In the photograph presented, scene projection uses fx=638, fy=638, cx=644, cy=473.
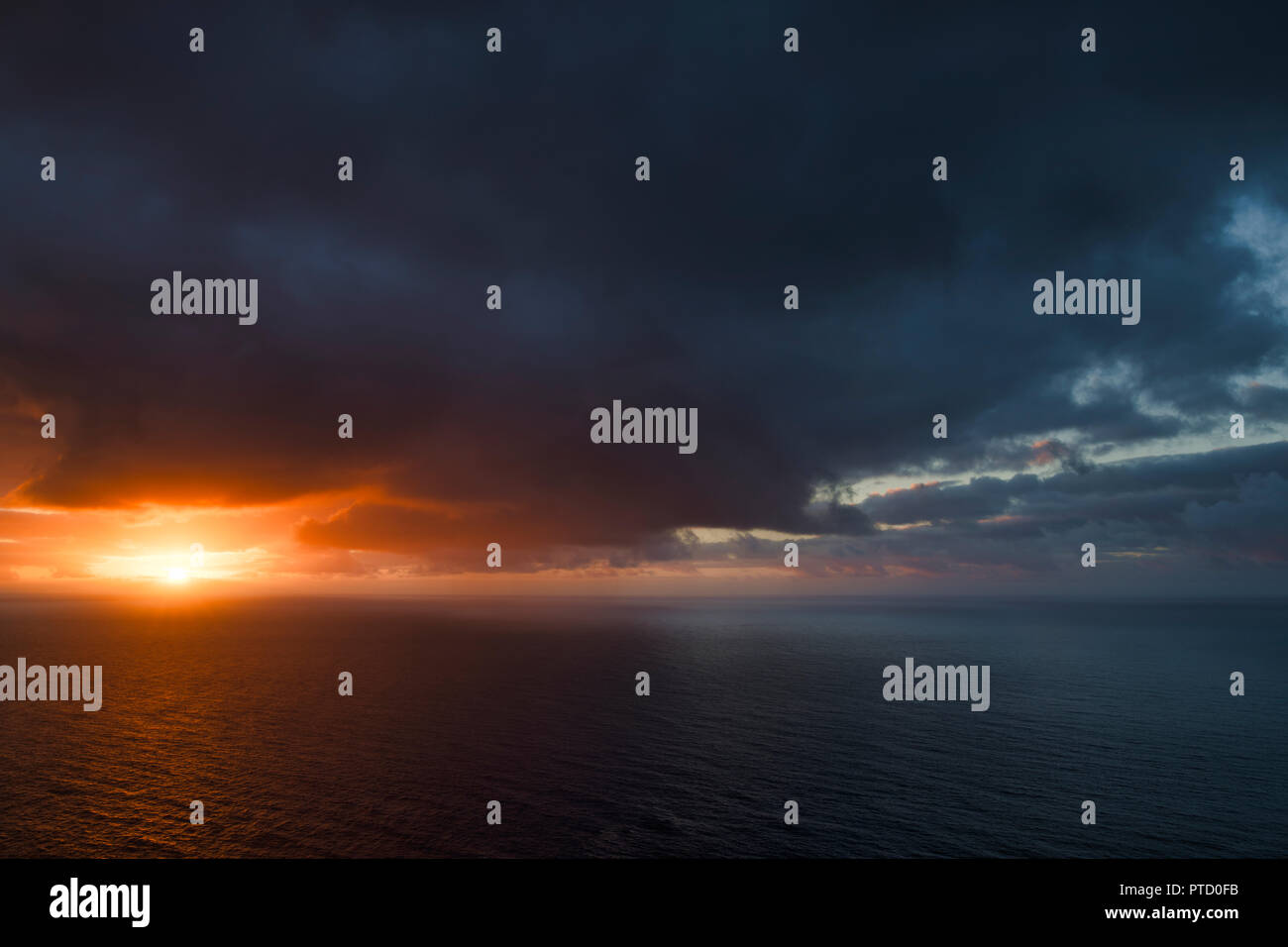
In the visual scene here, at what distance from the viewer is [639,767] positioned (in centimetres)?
6306

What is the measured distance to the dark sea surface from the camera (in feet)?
154

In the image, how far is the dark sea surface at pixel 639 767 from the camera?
4697cm
